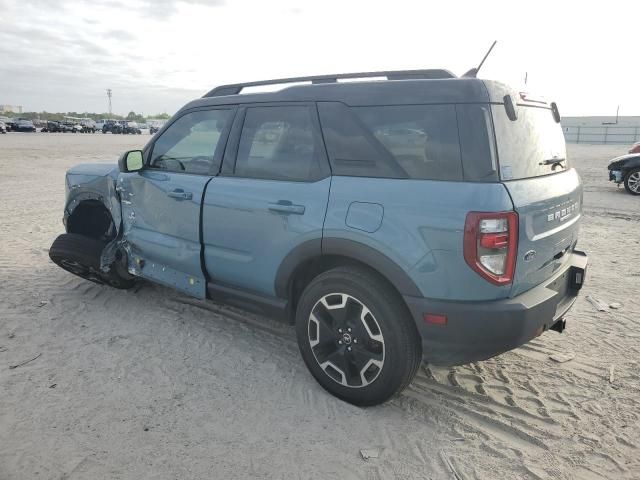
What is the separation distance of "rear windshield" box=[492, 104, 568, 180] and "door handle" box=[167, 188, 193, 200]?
7.45 feet

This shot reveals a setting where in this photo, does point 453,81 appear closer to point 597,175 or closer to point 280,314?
point 280,314

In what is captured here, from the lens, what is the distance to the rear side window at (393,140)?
2.55 meters

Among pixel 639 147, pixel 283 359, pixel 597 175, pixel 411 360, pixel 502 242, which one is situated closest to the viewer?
pixel 502 242

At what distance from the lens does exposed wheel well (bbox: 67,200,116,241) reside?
4.79 metres

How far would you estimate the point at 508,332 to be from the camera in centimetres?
252

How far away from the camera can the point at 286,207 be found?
307cm

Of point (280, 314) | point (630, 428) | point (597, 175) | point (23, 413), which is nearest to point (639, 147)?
point (597, 175)

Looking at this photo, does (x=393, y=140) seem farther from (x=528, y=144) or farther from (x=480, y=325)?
(x=480, y=325)

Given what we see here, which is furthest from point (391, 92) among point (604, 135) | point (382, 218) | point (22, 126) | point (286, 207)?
point (22, 126)

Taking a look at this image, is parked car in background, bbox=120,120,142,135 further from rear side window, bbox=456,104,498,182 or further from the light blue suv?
rear side window, bbox=456,104,498,182

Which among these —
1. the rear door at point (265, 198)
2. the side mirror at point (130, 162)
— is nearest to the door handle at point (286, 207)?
the rear door at point (265, 198)

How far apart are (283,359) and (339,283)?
40.6 inches

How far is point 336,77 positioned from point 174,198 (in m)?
1.60

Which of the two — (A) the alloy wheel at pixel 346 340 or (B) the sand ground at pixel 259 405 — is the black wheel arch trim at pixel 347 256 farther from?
(B) the sand ground at pixel 259 405
